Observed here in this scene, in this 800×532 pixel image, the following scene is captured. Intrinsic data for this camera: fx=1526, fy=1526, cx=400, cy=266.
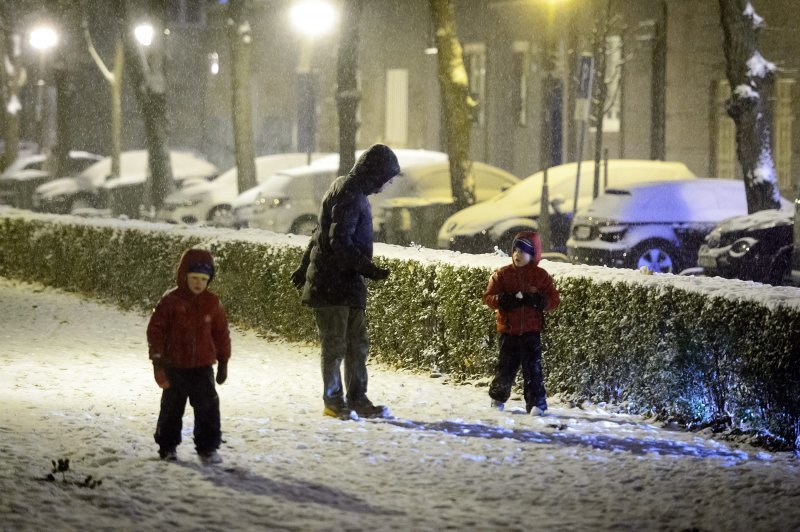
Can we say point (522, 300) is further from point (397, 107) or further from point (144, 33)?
point (397, 107)

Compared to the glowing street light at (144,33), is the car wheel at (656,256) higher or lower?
lower

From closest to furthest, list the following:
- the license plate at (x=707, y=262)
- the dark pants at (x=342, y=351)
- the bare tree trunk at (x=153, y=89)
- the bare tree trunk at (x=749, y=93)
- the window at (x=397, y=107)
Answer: the dark pants at (x=342, y=351) → the license plate at (x=707, y=262) → the bare tree trunk at (x=749, y=93) → the bare tree trunk at (x=153, y=89) → the window at (x=397, y=107)

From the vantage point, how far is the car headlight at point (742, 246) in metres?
16.6

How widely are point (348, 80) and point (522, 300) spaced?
1704cm

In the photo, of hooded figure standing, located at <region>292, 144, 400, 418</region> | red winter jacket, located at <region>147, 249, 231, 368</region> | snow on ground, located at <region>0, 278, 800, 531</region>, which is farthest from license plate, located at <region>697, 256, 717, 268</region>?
red winter jacket, located at <region>147, 249, 231, 368</region>

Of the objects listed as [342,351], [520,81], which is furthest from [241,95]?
[342,351]

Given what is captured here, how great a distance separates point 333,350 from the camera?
9742mm

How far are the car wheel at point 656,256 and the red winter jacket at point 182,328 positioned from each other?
11.6 meters

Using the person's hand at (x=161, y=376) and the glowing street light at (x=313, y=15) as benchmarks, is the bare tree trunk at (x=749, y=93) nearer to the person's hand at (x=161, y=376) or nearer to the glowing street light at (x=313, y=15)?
the glowing street light at (x=313, y=15)

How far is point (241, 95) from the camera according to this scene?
32.6m

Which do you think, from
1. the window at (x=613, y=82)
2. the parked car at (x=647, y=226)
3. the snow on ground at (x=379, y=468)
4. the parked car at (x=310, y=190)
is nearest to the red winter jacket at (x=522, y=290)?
the snow on ground at (x=379, y=468)

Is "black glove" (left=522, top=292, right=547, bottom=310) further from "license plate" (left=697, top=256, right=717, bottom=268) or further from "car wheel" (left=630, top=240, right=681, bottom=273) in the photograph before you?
"car wheel" (left=630, top=240, right=681, bottom=273)

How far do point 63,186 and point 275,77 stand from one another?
12.0 meters

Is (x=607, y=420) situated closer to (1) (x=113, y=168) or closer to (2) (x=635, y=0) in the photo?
(2) (x=635, y=0)
